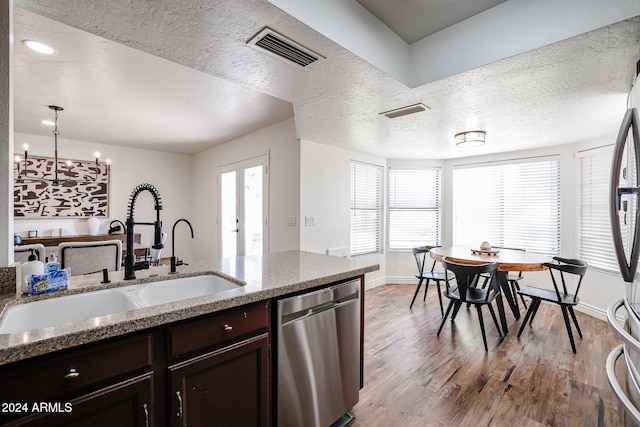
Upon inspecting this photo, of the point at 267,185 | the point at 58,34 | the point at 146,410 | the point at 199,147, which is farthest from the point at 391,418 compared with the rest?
the point at 199,147

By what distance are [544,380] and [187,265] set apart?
2791 mm

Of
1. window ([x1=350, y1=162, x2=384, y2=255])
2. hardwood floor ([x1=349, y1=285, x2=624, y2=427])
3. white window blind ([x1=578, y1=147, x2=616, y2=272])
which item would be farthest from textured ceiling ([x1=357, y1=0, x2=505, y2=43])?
white window blind ([x1=578, y1=147, x2=616, y2=272])

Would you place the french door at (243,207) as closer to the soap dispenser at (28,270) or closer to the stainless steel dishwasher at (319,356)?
the stainless steel dishwasher at (319,356)

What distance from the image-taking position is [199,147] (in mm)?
5453

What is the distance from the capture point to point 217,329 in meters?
1.23

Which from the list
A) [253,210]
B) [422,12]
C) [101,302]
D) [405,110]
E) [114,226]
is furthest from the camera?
[114,226]

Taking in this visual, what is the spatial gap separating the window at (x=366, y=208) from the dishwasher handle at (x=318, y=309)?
2783mm

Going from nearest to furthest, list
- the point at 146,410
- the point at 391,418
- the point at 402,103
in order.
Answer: the point at 146,410, the point at 391,418, the point at 402,103

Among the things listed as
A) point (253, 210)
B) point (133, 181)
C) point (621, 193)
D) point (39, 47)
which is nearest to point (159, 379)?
point (621, 193)

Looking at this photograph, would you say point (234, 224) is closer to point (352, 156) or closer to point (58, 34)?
point (352, 156)

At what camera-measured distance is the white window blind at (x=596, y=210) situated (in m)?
3.52

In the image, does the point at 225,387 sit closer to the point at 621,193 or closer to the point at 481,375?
the point at 621,193

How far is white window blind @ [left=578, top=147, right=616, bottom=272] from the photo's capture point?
352cm

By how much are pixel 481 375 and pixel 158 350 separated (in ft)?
7.81
